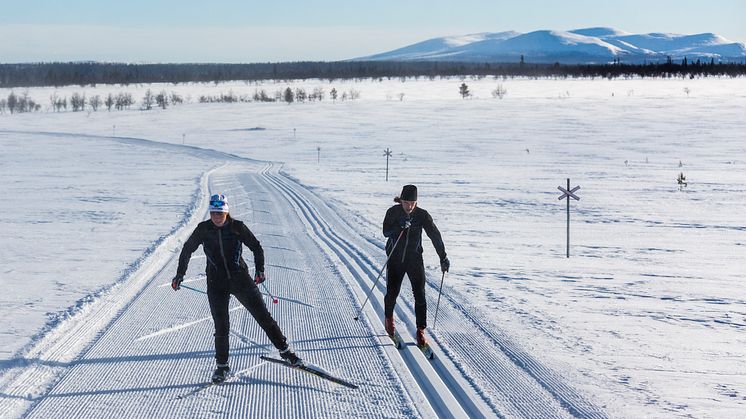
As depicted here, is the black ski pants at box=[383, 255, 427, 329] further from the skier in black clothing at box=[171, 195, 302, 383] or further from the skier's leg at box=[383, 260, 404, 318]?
the skier in black clothing at box=[171, 195, 302, 383]

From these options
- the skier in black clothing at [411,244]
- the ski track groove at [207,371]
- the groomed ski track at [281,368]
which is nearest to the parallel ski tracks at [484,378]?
the groomed ski track at [281,368]

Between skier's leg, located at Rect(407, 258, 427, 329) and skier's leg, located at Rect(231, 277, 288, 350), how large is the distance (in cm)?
175

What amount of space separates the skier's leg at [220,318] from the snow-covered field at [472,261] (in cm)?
37

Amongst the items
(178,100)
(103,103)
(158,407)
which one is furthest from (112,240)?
(103,103)

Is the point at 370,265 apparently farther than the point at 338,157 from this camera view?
No

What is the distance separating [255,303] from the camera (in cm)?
717

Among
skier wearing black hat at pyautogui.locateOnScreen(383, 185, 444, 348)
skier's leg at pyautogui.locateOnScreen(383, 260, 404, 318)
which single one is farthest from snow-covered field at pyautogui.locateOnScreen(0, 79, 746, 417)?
skier wearing black hat at pyautogui.locateOnScreen(383, 185, 444, 348)

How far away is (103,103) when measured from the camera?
137 meters

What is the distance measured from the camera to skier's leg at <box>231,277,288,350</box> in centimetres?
704

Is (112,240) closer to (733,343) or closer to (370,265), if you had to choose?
(370,265)

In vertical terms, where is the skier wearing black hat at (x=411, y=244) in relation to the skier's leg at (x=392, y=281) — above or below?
above

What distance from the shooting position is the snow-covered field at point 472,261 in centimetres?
711

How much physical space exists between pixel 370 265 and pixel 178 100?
12123 cm

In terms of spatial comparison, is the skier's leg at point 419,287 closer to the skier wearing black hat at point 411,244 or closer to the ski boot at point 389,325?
the skier wearing black hat at point 411,244
